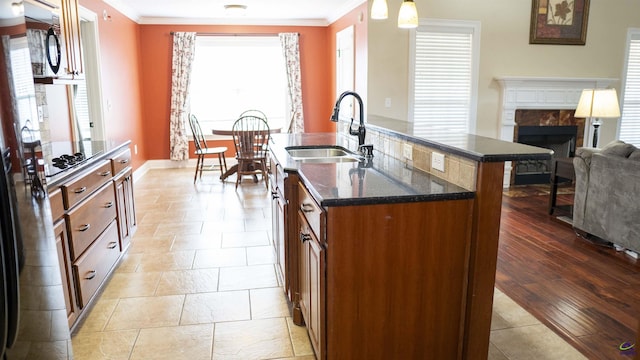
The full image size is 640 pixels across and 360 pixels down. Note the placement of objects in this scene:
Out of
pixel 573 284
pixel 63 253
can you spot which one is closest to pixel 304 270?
pixel 63 253

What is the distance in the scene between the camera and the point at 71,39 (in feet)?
10.2

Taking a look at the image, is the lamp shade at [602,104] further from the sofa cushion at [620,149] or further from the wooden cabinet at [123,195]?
the wooden cabinet at [123,195]

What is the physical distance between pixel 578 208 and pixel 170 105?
5975 millimetres

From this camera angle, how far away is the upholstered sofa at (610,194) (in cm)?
336

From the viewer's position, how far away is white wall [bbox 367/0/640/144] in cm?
547

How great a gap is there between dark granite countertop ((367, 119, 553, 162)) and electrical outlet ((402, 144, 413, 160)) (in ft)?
0.22

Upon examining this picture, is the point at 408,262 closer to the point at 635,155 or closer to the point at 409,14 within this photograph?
the point at 409,14

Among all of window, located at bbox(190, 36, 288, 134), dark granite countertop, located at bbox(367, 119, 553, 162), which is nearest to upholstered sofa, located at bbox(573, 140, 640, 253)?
dark granite countertop, located at bbox(367, 119, 553, 162)

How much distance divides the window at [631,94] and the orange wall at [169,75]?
Result: 424cm

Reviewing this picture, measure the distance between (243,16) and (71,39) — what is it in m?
4.22

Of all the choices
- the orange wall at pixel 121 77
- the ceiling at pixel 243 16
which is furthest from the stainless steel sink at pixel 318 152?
the ceiling at pixel 243 16

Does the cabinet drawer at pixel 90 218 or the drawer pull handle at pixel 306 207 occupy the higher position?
the drawer pull handle at pixel 306 207

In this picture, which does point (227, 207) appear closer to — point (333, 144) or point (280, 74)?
point (333, 144)

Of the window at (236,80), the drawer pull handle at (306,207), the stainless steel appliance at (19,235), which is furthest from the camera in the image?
the window at (236,80)
